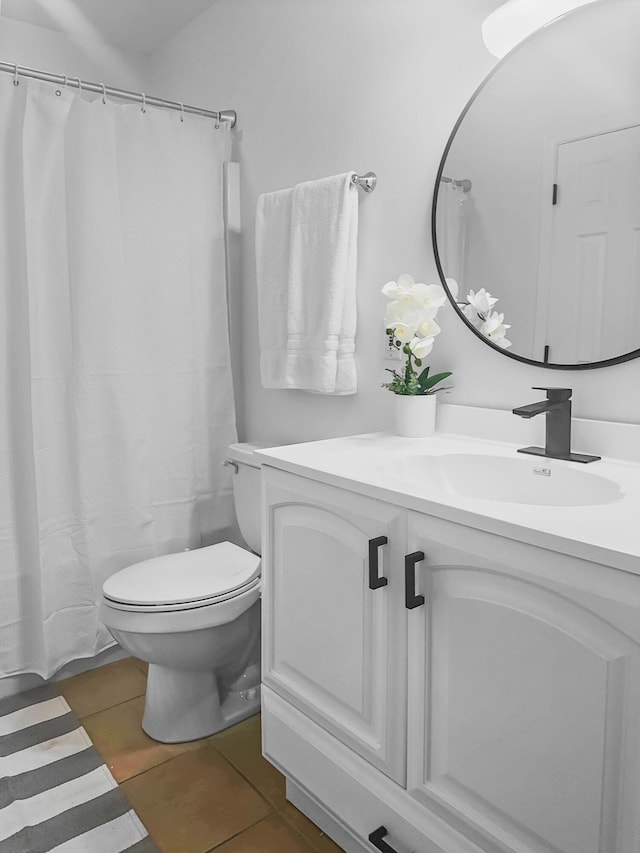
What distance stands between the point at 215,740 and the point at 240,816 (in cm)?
32

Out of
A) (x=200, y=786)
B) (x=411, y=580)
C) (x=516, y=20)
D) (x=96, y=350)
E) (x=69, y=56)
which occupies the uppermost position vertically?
(x=69, y=56)

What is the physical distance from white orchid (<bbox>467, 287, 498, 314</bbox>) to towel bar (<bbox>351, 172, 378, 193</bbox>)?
1.54ft

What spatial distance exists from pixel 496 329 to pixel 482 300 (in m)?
0.08

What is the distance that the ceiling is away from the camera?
2.41m

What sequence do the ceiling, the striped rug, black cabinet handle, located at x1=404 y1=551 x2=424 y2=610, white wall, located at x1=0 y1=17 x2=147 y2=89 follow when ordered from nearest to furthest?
black cabinet handle, located at x1=404 y1=551 x2=424 y2=610 → the striped rug → the ceiling → white wall, located at x1=0 y1=17 x2=147 y2=89

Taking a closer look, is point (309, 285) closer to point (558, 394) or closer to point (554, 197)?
point (554, 197)

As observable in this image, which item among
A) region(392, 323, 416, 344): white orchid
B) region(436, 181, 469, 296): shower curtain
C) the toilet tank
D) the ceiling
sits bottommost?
the toilet tank

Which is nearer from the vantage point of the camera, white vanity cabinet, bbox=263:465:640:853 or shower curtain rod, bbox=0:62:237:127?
white vanity cabinet, bbox=263:465:640:853

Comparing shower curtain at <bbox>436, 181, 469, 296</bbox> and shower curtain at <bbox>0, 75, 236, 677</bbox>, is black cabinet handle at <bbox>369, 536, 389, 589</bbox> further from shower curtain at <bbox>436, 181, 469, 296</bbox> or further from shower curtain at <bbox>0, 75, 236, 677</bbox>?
shower curtain at <bbox>0, 75, 236, 677</bbox>

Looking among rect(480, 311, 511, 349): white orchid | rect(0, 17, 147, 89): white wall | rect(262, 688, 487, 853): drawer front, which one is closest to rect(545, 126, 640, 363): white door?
rect(480, 311, 511, 349): white orchid

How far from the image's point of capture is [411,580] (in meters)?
1.13

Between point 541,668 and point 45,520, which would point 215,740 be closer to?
point 45,520

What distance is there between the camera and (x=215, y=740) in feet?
6.26

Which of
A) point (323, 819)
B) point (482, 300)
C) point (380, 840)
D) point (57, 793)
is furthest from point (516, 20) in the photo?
point (57, 793)
